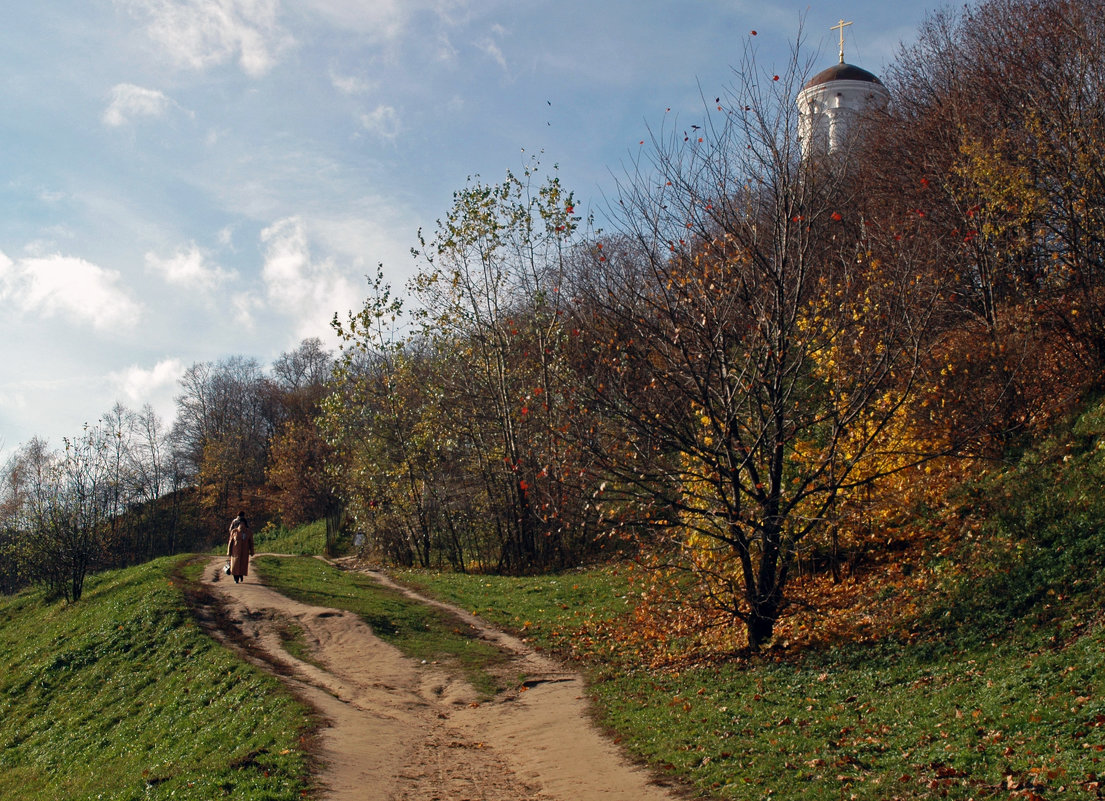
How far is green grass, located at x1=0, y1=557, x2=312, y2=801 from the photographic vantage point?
839 centimetres

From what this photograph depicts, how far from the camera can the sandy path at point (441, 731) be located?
7.90 m

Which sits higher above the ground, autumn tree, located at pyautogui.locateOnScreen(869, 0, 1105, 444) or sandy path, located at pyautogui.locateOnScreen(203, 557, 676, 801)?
A: autumn tree, located at pyautogui.locateOnScreen(869, 0, 1105, 444)

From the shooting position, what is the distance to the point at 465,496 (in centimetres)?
2680

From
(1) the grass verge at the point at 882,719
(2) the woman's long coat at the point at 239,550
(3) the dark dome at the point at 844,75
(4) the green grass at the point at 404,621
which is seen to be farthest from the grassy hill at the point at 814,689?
(3) the dark dome at the point at 844,75

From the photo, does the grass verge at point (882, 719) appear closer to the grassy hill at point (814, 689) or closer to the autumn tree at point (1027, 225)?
the grassy hill at point (814, 689)

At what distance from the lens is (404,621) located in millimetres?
15766

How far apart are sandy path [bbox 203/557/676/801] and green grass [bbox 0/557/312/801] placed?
1.90ft

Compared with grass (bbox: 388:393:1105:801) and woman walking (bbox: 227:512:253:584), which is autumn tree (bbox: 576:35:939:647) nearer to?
grass (bbox: 388:393:1105:801)

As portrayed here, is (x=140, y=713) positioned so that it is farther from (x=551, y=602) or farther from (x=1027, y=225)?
(x=1027, y=225)

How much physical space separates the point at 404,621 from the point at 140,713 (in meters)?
4.94

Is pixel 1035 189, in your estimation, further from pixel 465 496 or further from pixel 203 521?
pixel 203 521

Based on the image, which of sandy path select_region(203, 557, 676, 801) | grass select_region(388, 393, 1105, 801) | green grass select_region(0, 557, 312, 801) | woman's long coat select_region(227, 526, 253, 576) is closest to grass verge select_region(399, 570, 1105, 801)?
grass select_region(388, 393, 1105, 801)

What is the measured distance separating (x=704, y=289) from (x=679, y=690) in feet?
18.4

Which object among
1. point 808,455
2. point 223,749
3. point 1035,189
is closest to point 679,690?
point 808,455
